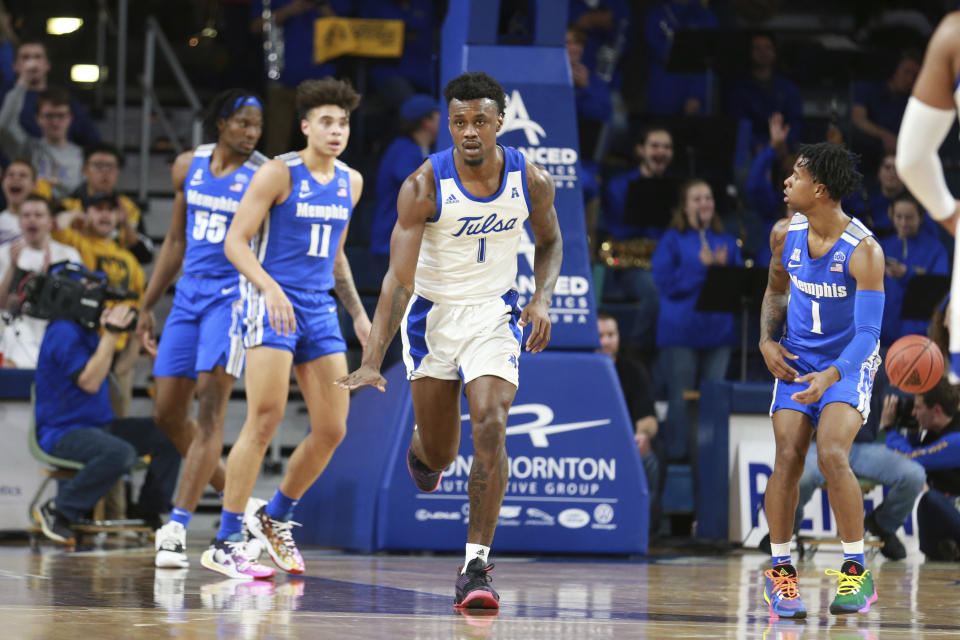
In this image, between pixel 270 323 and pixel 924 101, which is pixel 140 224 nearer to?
pixel 270 323

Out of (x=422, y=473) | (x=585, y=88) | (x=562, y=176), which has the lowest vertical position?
(x=422, y=473)

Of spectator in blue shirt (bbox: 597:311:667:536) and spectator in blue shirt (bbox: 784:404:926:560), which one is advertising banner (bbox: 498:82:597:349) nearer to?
spectator in blue shirt (bbox: 597:311:667:536)

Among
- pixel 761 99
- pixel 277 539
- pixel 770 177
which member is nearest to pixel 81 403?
pixel 277 539

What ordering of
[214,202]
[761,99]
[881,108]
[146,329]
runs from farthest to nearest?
[881,108], [761,99], [146,329], [214,202]

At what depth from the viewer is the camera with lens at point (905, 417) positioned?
32.7 ft

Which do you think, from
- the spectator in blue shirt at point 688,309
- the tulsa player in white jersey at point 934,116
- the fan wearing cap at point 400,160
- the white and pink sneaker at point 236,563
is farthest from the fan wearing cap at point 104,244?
the tulsa player in white jersey at point 934,116

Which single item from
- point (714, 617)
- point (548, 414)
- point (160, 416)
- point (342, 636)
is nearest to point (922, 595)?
point (714, 617)

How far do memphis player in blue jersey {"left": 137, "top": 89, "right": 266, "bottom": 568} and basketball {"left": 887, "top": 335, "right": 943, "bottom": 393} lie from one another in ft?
11.2

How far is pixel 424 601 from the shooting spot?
5914mm

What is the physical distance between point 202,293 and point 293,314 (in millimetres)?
1044

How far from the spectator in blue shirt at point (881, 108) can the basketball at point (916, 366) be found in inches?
252

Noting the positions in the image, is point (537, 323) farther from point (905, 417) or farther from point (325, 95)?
point (905, 417)

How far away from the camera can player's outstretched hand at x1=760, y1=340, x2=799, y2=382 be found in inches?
244

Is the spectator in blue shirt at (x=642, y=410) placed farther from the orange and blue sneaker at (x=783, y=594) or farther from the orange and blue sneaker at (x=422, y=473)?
the orange and blue sneaker at (x=783, y=594)
